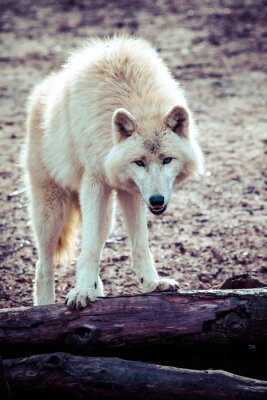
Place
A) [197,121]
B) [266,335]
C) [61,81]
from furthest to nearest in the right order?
[197,121]
[61,81]
[266,335]

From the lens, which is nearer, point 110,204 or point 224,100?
point 110,204

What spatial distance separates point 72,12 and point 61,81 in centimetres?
1203

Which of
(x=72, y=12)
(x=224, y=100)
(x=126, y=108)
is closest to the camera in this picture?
(x=126, y=108)

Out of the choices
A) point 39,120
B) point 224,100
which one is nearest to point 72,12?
point 224,100

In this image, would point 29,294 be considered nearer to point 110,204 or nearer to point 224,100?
point 110,204

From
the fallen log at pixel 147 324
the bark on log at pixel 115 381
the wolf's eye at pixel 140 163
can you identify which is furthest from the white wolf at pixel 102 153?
the bark on log at pixel 115 381

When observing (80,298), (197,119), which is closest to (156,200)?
(80,298)

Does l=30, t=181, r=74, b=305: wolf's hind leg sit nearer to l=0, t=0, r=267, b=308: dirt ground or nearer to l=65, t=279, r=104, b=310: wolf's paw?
l=0, t=0, r=267, b=308: dirt ground

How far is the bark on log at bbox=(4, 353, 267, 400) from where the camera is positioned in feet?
12.0

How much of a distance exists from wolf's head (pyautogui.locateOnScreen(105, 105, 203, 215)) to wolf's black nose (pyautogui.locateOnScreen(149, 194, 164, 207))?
12mm

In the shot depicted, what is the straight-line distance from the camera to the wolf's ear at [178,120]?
16.1ft

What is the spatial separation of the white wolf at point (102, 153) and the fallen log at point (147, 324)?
0.82 feet

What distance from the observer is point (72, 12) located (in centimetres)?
1716

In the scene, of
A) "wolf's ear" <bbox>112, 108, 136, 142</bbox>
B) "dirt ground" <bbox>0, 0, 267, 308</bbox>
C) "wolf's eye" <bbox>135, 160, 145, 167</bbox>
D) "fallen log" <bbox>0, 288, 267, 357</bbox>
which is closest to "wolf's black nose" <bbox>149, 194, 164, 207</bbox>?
"wolf's eye" <bbox>135, 160, 145, 167</bbox>
